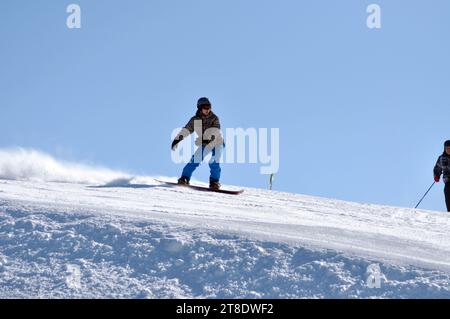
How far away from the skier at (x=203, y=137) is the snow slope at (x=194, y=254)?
13.1ft

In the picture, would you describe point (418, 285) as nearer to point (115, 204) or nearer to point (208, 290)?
point (208, 290)

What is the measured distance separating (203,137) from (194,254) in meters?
6.48

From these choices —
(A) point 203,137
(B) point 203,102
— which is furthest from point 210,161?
(B) point 203,102

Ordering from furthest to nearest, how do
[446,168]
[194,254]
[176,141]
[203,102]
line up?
[446,168] < [176,141] < [203,102] < [194,254]

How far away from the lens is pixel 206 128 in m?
12.0

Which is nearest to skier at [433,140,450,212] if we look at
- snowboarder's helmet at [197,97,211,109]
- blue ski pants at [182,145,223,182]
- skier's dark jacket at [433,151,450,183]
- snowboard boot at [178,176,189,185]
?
skier's dark jacket at [433,151,450,183]

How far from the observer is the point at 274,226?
6926 mm

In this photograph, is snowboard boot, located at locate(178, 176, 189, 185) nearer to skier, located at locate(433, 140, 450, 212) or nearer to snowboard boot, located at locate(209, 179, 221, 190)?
snowboard boot, located at locate(209, 179, 221, 190)

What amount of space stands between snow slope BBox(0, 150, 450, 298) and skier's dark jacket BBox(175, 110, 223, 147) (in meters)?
3.99

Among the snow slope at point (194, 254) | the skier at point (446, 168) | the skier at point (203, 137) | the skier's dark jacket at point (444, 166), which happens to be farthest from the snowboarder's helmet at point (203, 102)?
the skier's dark jacket at point (444, 166)

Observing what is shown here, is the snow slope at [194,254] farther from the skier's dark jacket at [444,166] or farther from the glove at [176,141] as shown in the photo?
the skier's dark jacket at [444,166]

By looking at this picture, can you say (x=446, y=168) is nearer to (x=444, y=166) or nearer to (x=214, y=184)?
(x=444, y=166)
